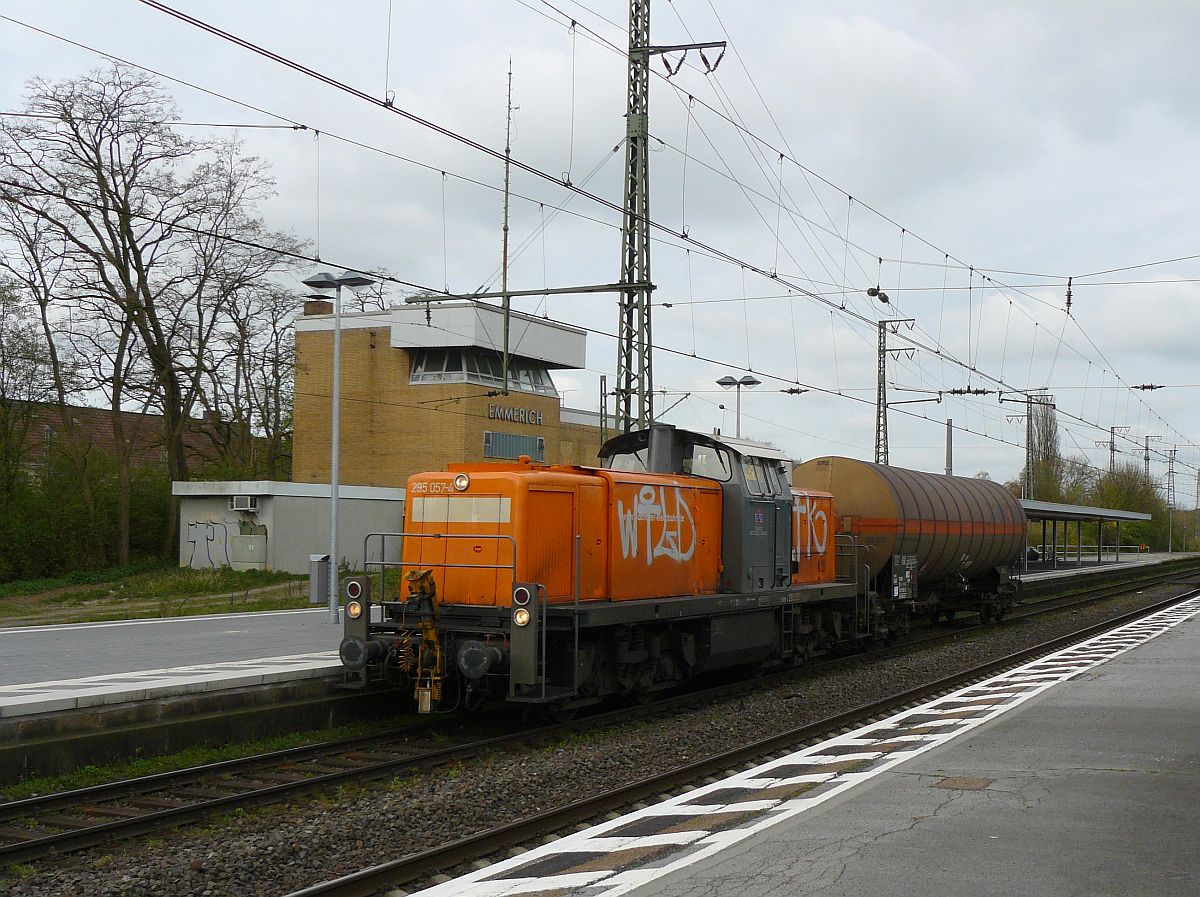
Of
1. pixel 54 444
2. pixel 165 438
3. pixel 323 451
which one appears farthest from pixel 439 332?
pixel 54 444

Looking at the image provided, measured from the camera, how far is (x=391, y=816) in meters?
8.17

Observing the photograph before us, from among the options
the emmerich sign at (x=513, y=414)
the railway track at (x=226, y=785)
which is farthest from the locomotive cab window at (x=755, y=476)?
the emmerich sign at (x=513, y=414)

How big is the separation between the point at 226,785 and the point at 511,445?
35.2 m

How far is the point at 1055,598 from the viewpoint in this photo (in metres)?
34.9

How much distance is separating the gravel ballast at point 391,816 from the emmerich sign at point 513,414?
99.3 feet

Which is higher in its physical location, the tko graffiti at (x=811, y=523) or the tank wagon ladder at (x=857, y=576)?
the tko graffiti at (x=811, y=523)

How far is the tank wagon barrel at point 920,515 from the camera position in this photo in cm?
2003

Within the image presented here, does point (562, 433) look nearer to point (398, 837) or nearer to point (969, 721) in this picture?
point (969, 721)

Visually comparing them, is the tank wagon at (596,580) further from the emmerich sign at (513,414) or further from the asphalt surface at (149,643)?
the emmerich sign at (513,414)

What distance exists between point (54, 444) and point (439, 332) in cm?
Answer: 1403

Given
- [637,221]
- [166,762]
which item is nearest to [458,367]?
[637,221]

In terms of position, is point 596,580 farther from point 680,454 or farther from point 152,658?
point 152,658

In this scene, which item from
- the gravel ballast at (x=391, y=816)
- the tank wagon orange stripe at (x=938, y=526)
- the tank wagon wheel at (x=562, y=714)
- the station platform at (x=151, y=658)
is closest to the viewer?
the gravel ballast at (x=391, y=816)

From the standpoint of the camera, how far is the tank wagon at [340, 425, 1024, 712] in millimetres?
11328
